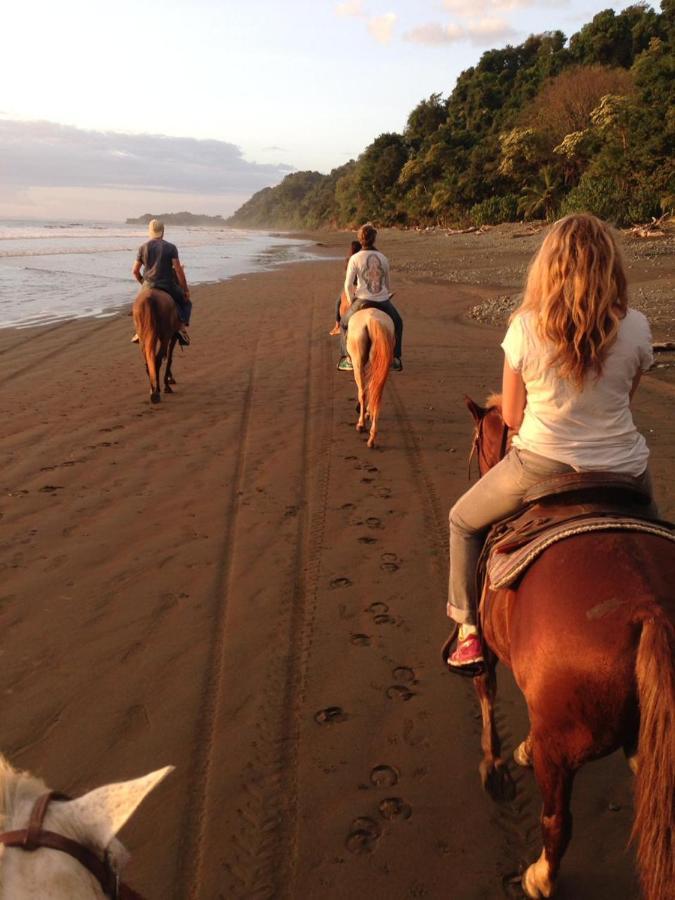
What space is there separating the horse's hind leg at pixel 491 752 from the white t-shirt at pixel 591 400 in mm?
1150

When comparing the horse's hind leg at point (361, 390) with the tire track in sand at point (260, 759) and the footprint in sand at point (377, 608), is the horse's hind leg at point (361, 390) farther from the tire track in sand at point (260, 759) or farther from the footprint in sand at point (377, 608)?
the footprint in sand at point (377, 608)

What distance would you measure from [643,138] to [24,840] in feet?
108

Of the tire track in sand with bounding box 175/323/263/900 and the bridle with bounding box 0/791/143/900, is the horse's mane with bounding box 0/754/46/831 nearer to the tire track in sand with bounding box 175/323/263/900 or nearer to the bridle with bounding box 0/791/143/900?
the bridle with bounding box 0/791/143/900

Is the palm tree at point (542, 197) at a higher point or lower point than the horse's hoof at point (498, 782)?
A: higher

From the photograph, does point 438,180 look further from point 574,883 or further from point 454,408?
point 574,883

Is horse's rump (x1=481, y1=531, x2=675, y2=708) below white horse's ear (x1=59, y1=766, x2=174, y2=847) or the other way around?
below

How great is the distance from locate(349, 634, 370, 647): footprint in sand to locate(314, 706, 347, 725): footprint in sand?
1.71 ft

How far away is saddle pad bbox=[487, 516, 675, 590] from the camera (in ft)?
6.57

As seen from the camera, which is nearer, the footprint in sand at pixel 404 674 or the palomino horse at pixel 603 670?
the palomino horse at pixel 603 670

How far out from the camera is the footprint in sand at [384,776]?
9.18ft

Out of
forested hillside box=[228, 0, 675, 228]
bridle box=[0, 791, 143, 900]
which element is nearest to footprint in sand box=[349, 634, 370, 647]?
bridle box=[0, 791, 143, 900]

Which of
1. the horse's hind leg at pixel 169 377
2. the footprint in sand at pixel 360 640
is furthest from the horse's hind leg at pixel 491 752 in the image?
the horse's hind leg at pixel 169 377

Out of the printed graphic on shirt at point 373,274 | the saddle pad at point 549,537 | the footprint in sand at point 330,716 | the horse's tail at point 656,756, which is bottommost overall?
the footprint in sand at point 330,716

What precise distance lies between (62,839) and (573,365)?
2.05 metres
